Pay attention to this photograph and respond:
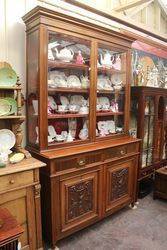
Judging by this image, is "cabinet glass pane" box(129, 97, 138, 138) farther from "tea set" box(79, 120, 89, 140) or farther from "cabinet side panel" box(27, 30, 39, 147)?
"cabinet side panel" box(27, 30, 39, 147)

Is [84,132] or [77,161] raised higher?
[84,132]

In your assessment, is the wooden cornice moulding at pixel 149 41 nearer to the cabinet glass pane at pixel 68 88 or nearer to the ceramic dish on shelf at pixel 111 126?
the cabinet glass pane at pixel 68 88

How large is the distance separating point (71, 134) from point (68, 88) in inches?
20.6

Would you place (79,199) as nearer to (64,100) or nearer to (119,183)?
(119,183)

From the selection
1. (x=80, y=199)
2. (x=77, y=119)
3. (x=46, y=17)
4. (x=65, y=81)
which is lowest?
(x=80, y=199)

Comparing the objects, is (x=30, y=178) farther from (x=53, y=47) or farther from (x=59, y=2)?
(x=59, y=2)

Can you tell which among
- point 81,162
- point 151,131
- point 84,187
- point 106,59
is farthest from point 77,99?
point 151,131

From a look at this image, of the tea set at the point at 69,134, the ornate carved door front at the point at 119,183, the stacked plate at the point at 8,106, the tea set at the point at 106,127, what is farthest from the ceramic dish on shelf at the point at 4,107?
the ornate carved door front at the point at 119,183

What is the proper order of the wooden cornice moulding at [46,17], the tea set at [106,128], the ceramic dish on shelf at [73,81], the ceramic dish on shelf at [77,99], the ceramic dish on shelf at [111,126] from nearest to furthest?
the wooden cornice moulding at [46,17] < the ceramic dish on shelf at [73,81] < the ceramic dish on shelf at [77,99] < the tea set at [106,128] < the ceramic dish on shelf at [111,126]

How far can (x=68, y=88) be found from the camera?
94.7 inches

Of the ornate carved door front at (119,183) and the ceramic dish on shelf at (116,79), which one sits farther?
the ceramic dish on shelf at (116,79)

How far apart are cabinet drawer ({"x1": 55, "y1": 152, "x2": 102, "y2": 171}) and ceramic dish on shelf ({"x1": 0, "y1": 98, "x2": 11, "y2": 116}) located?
2.12ft

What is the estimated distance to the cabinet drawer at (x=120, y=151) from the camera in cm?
256

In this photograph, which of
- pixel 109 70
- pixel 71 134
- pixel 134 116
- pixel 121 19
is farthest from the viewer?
pixel 134 116
